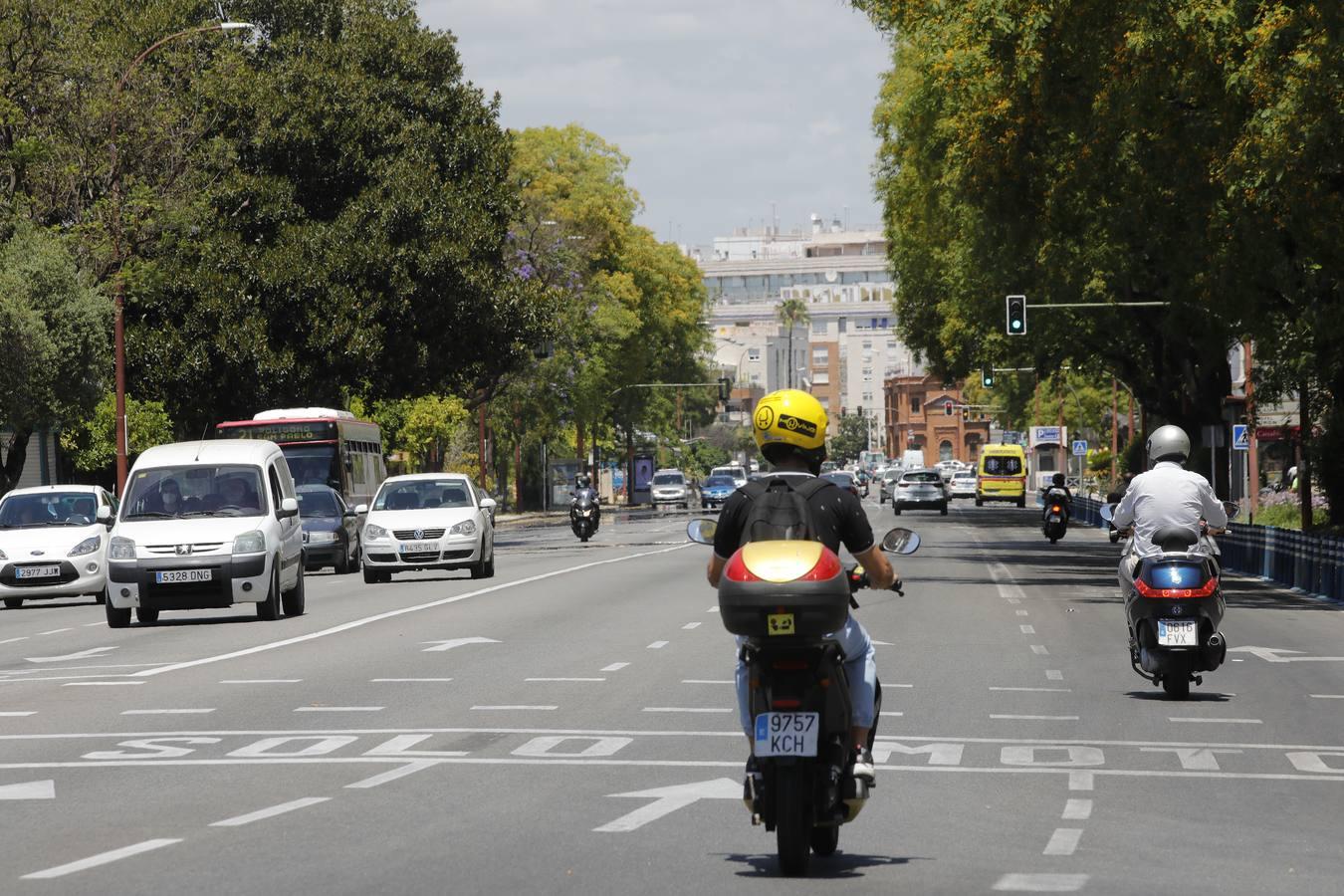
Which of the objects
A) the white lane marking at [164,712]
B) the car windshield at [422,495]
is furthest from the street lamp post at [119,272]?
the white lane marking at [164,712]

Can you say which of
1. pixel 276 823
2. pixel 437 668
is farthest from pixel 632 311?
pixel 276 823

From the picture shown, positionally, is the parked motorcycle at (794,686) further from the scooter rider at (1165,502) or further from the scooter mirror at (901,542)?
the scooter rider at (1165,502)

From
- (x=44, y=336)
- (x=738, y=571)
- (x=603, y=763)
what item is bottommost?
(x=603, y=763)

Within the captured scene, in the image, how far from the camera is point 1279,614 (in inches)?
1014

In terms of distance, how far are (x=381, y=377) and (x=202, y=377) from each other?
4115 mm

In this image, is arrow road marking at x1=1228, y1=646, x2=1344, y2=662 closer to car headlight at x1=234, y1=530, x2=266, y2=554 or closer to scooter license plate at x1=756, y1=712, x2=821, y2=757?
car headlight at x1=234, y1=530, x2=266, y2=554

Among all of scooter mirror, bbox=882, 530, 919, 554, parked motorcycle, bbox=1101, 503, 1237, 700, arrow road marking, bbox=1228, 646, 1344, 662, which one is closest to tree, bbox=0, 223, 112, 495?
arrow road marking, bbox=1228, 646, 1344, 662

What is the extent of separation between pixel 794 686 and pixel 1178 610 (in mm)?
7876

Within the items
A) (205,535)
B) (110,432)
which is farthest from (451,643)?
(110,432)

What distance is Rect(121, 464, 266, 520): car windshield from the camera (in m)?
24.8

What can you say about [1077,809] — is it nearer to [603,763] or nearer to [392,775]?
[603,763]

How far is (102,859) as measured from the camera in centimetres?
865

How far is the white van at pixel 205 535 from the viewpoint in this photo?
2397 cm

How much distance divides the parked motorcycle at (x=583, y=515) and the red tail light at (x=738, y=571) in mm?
45906
